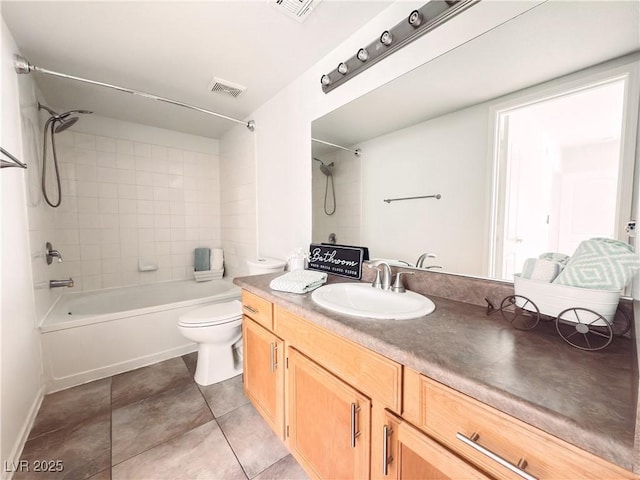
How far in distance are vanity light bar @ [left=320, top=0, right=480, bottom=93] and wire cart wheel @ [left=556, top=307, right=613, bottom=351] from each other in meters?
1.13

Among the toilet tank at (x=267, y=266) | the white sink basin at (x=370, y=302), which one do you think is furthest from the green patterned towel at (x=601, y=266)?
the toilet tank at (x=267, y=266)

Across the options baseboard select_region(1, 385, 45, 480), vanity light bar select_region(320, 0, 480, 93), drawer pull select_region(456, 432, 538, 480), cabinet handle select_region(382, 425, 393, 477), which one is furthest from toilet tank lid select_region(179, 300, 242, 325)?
vanity light bar select_region(320, 0, 480, 93)

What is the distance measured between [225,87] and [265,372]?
2.06 meters

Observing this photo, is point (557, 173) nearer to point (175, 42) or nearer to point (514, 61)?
point (514, 61)

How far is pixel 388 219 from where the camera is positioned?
1.36 m

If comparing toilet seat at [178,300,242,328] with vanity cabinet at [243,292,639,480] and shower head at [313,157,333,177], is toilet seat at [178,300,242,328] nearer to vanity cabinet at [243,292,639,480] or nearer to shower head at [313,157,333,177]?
vanity cabinet at [243,292,639,480]

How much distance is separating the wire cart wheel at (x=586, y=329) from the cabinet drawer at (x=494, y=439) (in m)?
0.33

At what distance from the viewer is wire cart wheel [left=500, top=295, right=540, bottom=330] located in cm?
76

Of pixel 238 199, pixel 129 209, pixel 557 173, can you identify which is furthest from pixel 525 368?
pixel 129 209

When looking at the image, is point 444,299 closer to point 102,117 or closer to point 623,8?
point 623,8

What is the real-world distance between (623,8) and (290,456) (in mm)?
2067

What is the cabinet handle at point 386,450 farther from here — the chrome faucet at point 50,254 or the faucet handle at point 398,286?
the chrome faucet at point 50,254

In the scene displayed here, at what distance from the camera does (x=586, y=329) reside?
0.65 m

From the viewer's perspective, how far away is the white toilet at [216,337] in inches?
67.3
